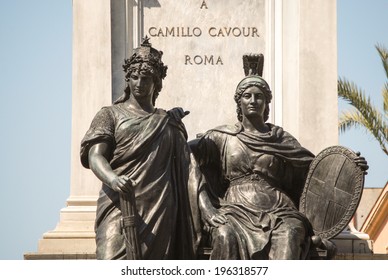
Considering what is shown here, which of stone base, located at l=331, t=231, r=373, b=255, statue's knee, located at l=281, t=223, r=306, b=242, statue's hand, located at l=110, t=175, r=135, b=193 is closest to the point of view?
statue's hand, located at l=110, t=175, r=135, b=193

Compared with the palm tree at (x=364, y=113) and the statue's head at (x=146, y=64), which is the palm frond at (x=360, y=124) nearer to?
the palm tree at (x=364, y=113)

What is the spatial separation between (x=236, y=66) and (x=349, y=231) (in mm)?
2600

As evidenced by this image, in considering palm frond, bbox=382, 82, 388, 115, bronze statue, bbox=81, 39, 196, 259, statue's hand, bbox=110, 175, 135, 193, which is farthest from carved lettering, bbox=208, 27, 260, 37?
palm frond, bbox=382, 82, 388, 115

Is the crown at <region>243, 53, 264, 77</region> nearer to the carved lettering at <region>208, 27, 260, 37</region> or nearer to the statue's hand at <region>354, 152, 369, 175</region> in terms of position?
the statue's hand at <region>354, 152, 369, 175</region>

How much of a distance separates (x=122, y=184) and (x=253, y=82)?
6.95 ft

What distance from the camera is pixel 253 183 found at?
16500 millimetres

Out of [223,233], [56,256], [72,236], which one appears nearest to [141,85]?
[223,233]

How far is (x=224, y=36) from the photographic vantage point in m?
20.2

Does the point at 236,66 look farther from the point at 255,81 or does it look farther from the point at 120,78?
→ the point at 255,81

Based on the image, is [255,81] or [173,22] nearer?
[255,81]

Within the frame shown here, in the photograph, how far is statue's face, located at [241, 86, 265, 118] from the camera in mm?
16656

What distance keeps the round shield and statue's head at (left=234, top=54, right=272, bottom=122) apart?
88 cm

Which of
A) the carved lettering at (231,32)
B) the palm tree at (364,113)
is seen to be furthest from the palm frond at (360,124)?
the carved lettering at (231,32)
